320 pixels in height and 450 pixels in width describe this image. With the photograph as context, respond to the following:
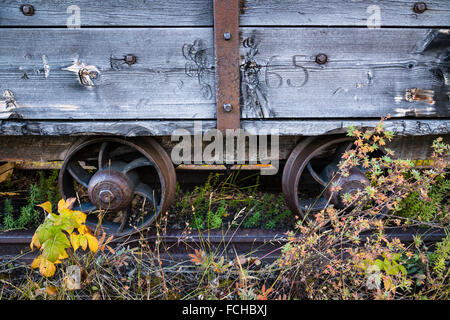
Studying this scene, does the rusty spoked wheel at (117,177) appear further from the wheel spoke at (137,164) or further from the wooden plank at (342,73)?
the wooden plank at (342,73)

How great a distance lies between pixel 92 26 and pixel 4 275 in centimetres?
200

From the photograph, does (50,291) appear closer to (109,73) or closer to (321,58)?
(109,73)

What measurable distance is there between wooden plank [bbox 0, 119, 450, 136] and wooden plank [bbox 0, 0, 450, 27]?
65cm

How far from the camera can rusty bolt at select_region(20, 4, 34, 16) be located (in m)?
1.94

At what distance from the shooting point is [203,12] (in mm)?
1964

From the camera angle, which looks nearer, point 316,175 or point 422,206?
point 316,175

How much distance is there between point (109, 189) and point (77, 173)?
1.35 ft

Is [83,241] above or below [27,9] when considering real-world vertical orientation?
below

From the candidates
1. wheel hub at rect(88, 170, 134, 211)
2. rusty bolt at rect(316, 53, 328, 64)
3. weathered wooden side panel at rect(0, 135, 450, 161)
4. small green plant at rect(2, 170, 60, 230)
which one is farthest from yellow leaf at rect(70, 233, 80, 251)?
rusty bolt at rect(316, 53, 328, 64)

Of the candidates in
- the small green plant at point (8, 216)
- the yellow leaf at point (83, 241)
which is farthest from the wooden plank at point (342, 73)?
the small green plant at point (8, 216)

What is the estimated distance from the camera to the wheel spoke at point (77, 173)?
2.50m

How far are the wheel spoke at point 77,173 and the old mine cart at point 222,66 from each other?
0.45 m

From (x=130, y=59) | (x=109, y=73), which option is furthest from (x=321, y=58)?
(x=109, y=73)

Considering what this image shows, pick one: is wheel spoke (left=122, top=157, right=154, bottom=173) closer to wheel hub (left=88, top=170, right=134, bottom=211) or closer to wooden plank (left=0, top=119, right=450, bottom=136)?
wheel hub (left=88, top=170, right=134, bottom=211)
